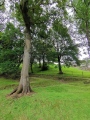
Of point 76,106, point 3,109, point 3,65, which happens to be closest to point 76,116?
point 76,106

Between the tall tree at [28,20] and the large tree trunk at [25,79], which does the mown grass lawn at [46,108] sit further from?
the tall tree at [28,20]

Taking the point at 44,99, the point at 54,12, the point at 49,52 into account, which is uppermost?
the point at 54,12

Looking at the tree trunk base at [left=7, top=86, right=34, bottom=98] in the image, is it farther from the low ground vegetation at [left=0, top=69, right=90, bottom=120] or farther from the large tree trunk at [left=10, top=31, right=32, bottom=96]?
the low ground vegetation at [left=0, top=69, right=90, bottom=120]

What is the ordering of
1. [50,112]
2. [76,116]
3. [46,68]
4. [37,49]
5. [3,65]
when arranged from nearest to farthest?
[76,116]
[50,112]
[3,65]
[37,49]
[46,68]

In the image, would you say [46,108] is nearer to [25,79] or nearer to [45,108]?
[45,108]

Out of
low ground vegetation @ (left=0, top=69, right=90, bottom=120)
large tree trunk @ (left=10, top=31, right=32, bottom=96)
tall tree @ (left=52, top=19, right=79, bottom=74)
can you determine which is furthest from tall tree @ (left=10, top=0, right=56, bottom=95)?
tall tree @ (left=52, top=19, right=79, bottom=74)

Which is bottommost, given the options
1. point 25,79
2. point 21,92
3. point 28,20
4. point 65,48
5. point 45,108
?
point 45,108

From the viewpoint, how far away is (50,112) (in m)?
7.54

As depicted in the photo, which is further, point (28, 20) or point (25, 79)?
point (28, 20)

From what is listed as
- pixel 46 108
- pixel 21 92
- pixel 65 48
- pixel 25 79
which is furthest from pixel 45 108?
pixel 65 48

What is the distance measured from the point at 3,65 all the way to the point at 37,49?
28.8 ft

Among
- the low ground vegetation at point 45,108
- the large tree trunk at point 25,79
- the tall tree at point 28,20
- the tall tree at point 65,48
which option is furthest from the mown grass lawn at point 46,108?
the tall tree at point 65,48

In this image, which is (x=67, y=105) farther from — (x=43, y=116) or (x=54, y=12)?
(x=54, y=12)

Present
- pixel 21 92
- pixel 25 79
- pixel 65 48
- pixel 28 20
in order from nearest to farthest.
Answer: pixel 21 92 → pixel 25 79 → pixel 28 20 → pixel 65 48
